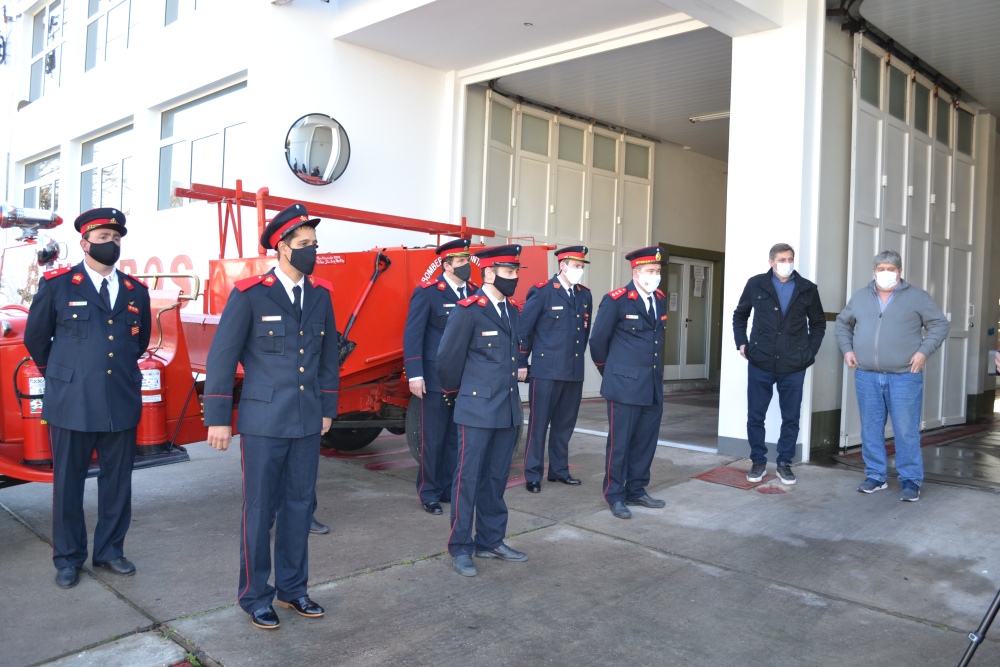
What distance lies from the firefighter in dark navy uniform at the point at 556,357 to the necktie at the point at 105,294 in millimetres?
2977

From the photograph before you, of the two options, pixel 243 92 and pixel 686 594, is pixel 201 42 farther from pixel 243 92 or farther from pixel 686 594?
pixel 686 594

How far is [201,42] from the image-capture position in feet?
31.1

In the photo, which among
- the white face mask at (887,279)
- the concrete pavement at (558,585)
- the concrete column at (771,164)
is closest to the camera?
the concrete pavement at (558,585)

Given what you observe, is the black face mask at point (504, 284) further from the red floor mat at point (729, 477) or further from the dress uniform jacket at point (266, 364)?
the red floor mat at point (729, 477)

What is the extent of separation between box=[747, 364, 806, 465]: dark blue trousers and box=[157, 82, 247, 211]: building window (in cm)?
604

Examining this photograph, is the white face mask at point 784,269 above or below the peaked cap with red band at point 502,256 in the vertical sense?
above

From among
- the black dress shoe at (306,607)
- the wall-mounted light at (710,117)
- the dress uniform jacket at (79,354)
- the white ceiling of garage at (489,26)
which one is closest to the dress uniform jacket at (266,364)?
the black dress shoe at (306,607)

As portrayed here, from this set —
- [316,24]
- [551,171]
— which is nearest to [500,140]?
[551,171]

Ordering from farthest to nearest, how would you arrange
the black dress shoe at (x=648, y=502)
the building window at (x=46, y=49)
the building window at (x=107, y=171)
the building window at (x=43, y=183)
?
the building window at (x=46, y=49), the building window at (x=43, y=183), the building window at (x=107, y=171), the black dress shoe at (x=648, y=502)

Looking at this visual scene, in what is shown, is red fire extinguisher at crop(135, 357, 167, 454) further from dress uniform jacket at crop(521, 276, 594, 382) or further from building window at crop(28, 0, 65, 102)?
building window at crop(28, 0, 65, 102)

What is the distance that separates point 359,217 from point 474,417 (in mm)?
2742

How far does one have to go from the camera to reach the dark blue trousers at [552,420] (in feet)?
20.0

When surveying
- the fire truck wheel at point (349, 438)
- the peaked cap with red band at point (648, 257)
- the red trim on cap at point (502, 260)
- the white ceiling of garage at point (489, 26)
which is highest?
the white ceiling of garage at point (489, 26)

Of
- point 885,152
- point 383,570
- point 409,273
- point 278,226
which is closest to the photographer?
point 278,226
